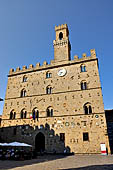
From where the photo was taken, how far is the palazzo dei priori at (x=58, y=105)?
57.7 ft

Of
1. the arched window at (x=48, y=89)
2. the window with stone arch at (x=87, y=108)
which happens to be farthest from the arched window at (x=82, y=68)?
the arched window at (x=48, y=89)

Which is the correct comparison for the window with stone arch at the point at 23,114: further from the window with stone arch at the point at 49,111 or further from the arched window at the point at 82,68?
the arched window at the point at 82,68

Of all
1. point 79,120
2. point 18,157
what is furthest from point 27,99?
point 18,157

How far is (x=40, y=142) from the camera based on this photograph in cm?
1916

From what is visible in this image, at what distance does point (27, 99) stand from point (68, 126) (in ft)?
25.4

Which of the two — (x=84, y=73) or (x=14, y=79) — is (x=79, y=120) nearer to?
(x=84, y=73)

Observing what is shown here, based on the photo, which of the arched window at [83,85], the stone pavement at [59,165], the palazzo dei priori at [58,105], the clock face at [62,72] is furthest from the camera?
the clock face at [62,72]

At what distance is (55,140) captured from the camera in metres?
18.3

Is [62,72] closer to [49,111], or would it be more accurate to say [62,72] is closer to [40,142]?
[49,111]

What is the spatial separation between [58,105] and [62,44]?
10653 millimetres

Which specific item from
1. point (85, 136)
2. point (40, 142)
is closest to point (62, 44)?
point (85, 136)

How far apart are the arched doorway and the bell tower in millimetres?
11887

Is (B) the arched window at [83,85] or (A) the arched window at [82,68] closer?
(B) the arched window at [83,85]

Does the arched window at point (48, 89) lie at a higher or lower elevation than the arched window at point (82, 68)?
lower
